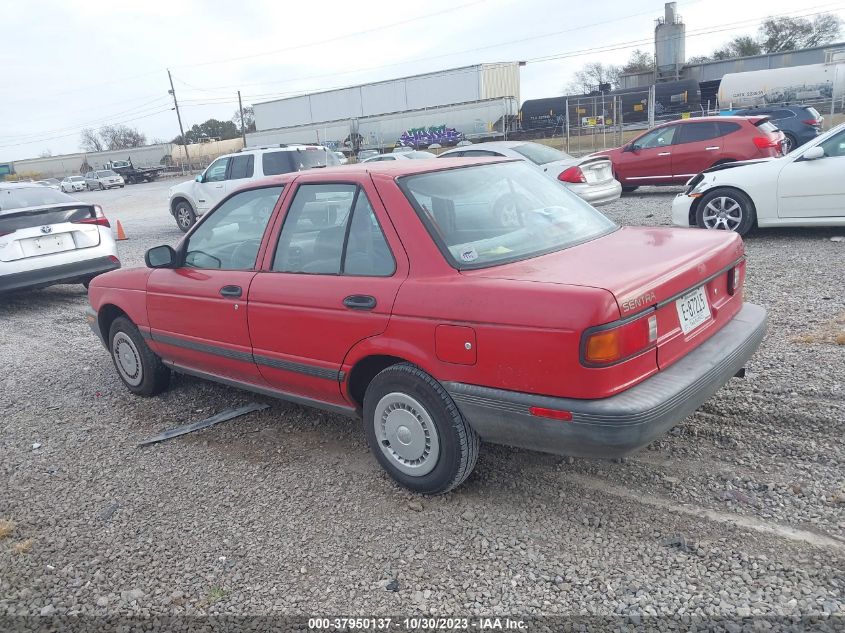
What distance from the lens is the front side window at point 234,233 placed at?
4.09m

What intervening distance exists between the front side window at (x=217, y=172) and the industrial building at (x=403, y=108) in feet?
91.2

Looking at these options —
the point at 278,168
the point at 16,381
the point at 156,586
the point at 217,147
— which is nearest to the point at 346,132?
the point at 217,147

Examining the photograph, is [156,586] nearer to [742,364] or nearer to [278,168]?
[742,364]

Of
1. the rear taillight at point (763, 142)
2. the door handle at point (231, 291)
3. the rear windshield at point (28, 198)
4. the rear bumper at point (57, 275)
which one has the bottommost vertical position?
the rear bumper at point (57, 275)

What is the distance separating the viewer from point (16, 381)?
19.3 ft

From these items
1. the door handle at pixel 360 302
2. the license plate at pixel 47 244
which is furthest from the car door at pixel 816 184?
the license plate at pixel 47 244

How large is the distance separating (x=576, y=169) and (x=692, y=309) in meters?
8.54

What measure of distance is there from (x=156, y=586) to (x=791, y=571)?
8.56 ft

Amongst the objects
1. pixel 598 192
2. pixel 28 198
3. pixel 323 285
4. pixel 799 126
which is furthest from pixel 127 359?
pixel 799 126

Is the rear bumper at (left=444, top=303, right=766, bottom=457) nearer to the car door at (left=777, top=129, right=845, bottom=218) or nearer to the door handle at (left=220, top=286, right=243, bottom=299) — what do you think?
the door handle at (left=220, top=286, right=243, bottom=299)

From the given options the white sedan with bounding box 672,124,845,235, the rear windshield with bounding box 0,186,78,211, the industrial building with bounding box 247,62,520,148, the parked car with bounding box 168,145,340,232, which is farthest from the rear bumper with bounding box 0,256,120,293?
the industrial building with bounding box 247,62,520,148

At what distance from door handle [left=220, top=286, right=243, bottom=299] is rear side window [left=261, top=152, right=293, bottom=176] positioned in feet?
33.0

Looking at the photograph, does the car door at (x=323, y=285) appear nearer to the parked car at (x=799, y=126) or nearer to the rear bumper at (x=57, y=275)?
the rear bumper at (x=57, y=275)

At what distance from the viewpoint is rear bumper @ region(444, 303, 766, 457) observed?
2.71 m
